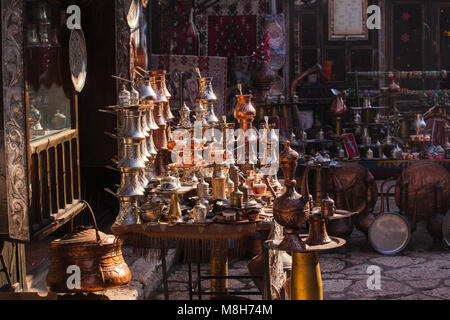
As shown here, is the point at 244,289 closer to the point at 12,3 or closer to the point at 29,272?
the point at 29,272

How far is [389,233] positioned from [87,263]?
4335 millimetres

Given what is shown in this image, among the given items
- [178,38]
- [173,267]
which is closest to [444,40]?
[178,38]

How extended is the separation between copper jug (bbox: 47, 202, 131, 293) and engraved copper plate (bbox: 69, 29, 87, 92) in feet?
6.29

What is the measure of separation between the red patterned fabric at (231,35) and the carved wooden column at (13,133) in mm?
8367

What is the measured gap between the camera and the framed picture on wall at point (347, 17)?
14219mm

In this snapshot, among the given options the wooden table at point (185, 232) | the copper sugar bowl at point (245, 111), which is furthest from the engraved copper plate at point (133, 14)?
the wooden table at point (185, 232)

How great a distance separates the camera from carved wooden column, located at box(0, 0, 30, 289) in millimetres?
5023

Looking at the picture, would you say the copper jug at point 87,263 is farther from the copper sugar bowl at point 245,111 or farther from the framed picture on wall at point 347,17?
the framed picture on wall at point 347,17

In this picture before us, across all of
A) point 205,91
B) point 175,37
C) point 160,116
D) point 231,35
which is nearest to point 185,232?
point 160,116

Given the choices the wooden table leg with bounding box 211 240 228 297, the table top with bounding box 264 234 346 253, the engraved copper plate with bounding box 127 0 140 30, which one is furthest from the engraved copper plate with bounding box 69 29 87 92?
the table top with bounding box 264 234 346 253

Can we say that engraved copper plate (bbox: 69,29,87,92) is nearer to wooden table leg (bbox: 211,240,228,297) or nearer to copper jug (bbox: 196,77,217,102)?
copper jug (bbox: 196,77,217,102)

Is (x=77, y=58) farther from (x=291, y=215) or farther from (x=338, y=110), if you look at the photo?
(x=338, y=110)

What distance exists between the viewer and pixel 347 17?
46.8 ft

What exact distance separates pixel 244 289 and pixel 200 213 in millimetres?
1955
